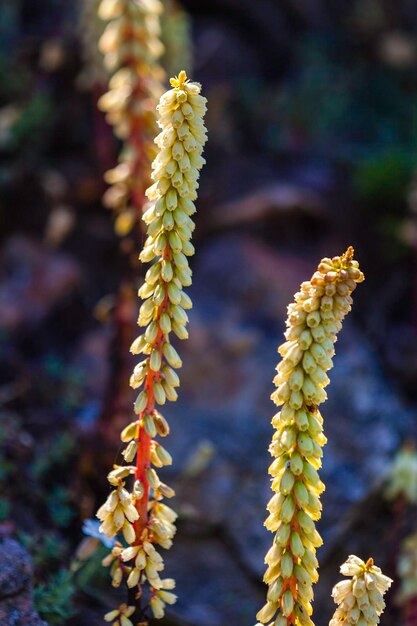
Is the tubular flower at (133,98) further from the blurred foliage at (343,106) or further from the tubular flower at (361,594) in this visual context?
the blurred foliage at (343,106)

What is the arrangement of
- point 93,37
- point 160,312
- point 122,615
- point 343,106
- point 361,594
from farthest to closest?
1. point 343,106
2. point 93,37
3. point 122,615
4. point 160,312
5. point 361,594

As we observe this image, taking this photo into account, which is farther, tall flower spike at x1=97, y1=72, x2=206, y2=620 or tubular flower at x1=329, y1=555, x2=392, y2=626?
tall flower spike at x1=97, y1=72, x2=206, y2=620

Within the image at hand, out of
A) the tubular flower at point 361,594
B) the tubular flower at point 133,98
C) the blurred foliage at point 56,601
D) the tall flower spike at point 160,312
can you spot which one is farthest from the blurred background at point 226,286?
the tubular flower at point 361,594

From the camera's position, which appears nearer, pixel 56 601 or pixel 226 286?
pixel 56 601

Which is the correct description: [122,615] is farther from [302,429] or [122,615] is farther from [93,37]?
[93,37]

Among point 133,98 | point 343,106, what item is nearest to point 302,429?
point 133,98

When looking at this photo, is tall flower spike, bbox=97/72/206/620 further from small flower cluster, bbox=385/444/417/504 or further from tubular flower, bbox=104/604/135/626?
small flower cluster, bbox=385/444/417/504

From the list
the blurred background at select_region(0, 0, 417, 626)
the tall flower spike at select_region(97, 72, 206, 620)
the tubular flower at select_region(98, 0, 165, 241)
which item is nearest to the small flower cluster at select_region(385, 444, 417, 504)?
the blurred background at select_region(0, 0, 417, 626)
